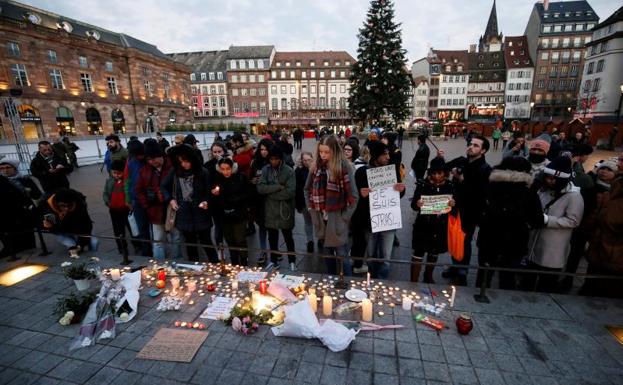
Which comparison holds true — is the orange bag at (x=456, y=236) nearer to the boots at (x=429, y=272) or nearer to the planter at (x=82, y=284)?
the boots at (x=429, y=272)

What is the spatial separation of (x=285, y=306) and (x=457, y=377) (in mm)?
1946

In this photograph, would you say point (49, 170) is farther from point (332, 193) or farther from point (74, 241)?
point (332, 193)

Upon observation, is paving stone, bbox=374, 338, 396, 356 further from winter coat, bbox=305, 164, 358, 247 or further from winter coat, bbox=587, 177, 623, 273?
winter coat, bbox=587, 177, 623, 273

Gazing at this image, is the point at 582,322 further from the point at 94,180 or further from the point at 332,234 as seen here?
the point at 94,180

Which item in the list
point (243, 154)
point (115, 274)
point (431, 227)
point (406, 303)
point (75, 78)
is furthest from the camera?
point (75, 78)

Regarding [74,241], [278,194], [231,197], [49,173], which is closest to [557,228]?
[278,194]

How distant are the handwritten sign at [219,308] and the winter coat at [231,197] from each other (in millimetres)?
1472

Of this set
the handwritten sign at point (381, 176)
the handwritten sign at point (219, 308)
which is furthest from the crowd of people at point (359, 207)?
the handwritten sign at point (219, 308)

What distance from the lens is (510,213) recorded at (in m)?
3.61

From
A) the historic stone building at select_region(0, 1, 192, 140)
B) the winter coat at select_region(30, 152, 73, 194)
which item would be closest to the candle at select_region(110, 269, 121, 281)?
the winter coat at select_region(30, 152, 73, 194)

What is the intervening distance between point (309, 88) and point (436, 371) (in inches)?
2502

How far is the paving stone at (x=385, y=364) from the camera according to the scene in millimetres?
2725

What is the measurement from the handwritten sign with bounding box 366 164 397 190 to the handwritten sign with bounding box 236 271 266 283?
2.17 m

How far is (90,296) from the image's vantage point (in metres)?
3.65
